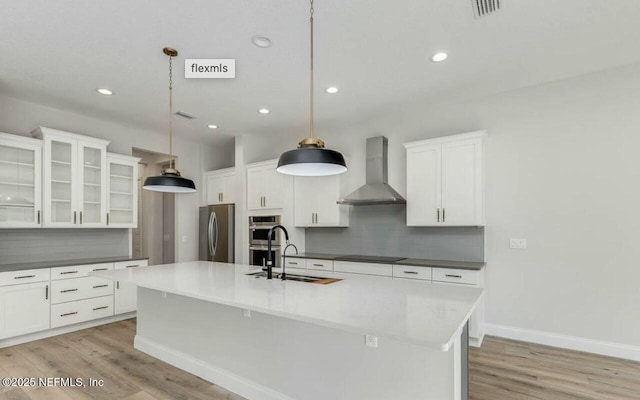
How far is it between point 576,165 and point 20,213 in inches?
254

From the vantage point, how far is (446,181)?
3.90 metres

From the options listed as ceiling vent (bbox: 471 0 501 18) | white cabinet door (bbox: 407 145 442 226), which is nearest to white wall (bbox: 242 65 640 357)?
white cabinet door (bbox: 407 145 442 226)

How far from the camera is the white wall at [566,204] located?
10.7 ft

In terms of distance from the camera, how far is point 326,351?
2123 mm

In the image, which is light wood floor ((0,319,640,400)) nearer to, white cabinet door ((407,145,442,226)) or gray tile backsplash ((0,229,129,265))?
gray tile backsplash ((0,229,129,265))

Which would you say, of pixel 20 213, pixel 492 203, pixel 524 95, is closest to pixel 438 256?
pixel 492 203

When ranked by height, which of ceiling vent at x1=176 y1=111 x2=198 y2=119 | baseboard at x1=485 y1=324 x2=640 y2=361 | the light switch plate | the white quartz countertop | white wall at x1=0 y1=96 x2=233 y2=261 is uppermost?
ceiling vent at x1=176 y1=111 x2=198 y2=119

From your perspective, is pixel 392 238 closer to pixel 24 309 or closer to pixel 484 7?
pixel 484 7

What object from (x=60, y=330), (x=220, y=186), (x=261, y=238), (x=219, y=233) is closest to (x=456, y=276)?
Result: (x=261, y=238)

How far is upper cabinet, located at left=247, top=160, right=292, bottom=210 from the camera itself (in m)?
5.21

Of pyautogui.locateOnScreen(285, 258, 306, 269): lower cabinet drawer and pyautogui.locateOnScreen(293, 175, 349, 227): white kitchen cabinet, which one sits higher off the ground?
pyautogui.locateOnScreen(293, 175, 349, 227): white kitchen cabinet

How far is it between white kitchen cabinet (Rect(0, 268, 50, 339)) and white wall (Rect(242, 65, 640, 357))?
5295 mm

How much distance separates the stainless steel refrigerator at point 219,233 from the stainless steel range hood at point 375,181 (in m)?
2.23

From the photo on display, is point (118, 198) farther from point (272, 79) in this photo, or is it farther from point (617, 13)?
point (617, 13)
